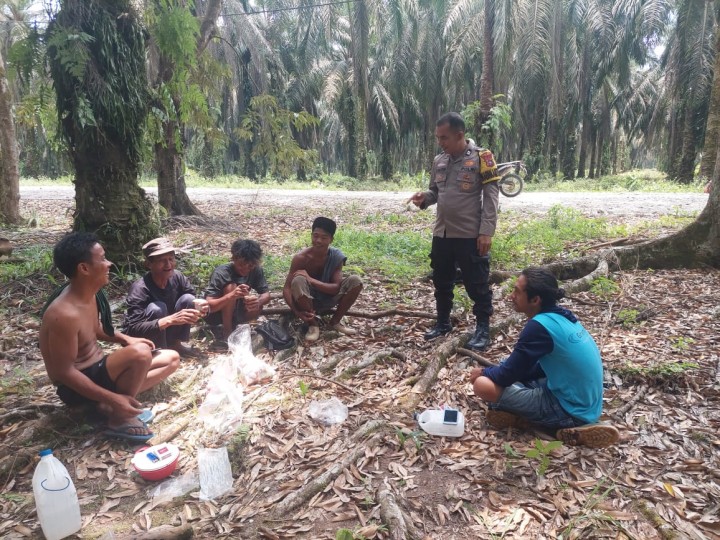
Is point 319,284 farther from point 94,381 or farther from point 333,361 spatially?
point 94,381

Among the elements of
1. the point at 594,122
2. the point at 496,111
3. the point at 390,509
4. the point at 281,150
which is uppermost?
the point at 594,122

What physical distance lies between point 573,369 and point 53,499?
2867mm

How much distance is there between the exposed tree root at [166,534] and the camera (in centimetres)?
217

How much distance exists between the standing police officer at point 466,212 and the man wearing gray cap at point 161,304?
2.29m

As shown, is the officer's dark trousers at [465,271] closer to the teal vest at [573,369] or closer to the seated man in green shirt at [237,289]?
the teal vest at [573,369]

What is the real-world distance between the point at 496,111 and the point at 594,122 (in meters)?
20.0

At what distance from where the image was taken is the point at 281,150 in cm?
780

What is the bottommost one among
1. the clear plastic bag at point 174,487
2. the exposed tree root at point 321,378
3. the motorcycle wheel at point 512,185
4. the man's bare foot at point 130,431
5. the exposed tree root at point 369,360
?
the clear plastic bag at point 174,487

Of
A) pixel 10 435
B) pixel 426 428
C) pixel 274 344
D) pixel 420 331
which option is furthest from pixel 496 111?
pixel 10 435

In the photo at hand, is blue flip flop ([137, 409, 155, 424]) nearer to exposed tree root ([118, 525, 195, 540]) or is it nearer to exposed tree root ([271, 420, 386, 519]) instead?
exposed tree root ([118, 525, 195, 540])

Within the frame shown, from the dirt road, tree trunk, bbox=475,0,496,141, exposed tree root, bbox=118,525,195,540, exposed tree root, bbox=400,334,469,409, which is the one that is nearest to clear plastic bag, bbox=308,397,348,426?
exposed tree root, bbox=400,334,469,409

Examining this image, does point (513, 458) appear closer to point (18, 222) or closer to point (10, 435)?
point (10, 435)

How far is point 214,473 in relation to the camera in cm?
266

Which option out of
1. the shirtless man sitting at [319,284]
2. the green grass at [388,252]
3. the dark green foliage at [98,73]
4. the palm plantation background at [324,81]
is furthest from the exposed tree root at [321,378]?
the dark green foliage at [98,73]
